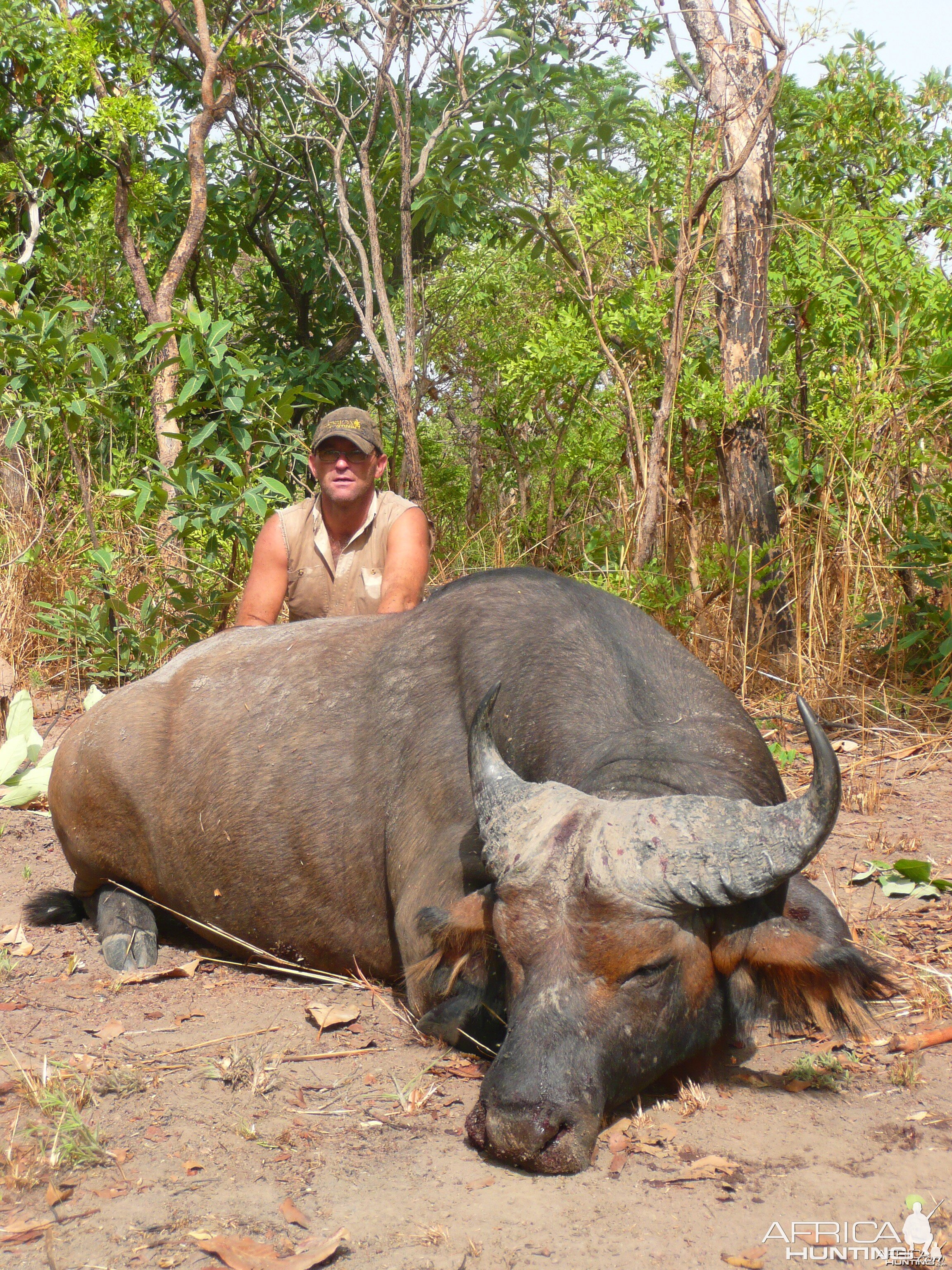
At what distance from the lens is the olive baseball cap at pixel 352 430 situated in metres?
5.96

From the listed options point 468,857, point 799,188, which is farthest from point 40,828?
point 799,188

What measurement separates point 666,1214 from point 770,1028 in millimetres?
875

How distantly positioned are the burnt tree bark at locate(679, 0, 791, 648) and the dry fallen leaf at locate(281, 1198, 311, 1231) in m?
4.93

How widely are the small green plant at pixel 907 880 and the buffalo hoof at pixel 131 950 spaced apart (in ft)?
9.04

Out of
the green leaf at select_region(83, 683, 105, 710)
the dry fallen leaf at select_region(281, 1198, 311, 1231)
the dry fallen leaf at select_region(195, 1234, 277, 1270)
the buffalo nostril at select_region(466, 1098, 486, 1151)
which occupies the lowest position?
the dry fallen leaf at select_region(281, 1198, 311, 1231)

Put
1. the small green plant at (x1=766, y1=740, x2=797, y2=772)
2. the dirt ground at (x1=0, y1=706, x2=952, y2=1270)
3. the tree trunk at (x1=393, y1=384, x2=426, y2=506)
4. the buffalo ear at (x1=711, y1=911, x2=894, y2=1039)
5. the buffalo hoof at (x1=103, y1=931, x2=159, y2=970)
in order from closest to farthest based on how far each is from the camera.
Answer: the dirt ground at (x1=0, y1=706, x2=952, y2=1270) < the buffalo ear at (x1=711, y1=911, x2=894, y2=1039) < the buffalo hoof at (x1=103, y1=931, x2=159, y2=970) < the small green plant at (x1=766, y1=740, x2=797, y2=772) < the tree trunk at (x1=393, y1=384, x2=426, y2=506)

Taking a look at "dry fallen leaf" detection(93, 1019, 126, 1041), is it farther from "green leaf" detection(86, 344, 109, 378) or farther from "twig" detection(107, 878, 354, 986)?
"green leaf" detection(86, 344, 109, 378)

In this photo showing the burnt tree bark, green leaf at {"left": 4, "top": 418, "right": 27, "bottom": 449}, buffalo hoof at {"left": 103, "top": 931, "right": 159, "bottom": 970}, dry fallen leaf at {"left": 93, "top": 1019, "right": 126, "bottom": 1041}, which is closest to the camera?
dry fallen leaf at {"left": 93, "top": 1019, "right": 126, "bottom": 1041}

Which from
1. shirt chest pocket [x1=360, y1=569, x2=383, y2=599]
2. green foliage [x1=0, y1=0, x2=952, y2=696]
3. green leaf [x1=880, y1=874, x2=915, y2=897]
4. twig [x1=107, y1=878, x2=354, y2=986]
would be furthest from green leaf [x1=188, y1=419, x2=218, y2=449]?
green leaf [x1=880, y1=874, x2=915, y2=897]

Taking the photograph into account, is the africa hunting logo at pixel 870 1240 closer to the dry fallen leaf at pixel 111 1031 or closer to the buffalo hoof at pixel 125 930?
the dry fallen leaf at pixel 111 1031

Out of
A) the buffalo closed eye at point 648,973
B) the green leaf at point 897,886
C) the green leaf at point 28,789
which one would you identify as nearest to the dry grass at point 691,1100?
the buffalo closed eye at point 648,973

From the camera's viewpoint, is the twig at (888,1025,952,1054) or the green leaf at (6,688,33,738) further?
the green leaf at (6,688,33,738)

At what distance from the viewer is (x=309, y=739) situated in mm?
4266

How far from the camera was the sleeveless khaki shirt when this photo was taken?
5918 millimetres
